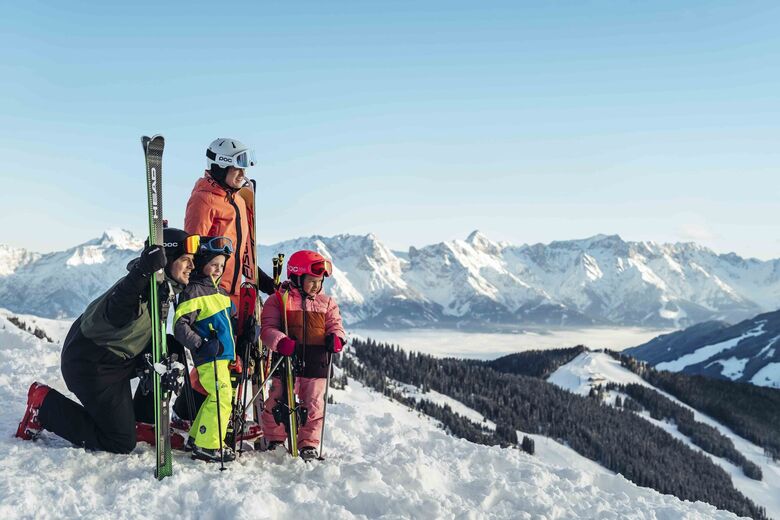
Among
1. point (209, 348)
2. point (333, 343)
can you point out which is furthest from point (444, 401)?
point (209, 348)

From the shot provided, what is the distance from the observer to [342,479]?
24.4 feet

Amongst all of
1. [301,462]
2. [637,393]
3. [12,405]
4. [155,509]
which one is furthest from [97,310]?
[637,393]

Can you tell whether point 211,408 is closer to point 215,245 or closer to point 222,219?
point 215,245

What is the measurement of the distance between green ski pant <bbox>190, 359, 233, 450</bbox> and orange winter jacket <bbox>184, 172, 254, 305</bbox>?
4.76 feet

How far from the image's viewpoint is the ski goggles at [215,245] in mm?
8000

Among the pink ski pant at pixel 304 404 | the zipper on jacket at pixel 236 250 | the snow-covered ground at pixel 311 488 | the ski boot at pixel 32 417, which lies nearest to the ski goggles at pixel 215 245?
the zipper on jacket at pixel 236 250

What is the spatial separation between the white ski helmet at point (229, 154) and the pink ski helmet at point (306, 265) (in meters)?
1.55

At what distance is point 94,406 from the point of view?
7.79 metres

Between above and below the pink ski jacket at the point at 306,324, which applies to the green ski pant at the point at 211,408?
below

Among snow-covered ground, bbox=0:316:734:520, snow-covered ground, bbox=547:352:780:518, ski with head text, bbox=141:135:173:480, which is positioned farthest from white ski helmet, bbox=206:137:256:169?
snow-covered ground, bbox=547:352:780:518

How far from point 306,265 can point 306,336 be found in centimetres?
102

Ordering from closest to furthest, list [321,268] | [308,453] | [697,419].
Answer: [308,453] < [321,268] < [697,419]

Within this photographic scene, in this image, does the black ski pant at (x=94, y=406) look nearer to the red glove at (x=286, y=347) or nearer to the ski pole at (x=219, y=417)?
the ski pole at (x=219, y=417)

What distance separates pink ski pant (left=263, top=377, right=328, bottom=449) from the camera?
28.7ft
